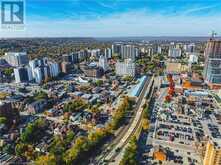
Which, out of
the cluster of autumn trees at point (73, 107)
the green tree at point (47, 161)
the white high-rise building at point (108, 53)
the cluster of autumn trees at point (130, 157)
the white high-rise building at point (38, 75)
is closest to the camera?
the green tree at point (47, 161)

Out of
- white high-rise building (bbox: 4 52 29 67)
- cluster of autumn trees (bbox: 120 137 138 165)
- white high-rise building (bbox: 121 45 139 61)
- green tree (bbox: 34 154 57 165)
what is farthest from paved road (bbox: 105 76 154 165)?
white high-rise building (bbox: 4 52 29 67)

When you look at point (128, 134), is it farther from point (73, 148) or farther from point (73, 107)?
point (73, 107)

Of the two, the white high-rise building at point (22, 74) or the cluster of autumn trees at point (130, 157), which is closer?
the cluster of autumn trees at point (130, 157)

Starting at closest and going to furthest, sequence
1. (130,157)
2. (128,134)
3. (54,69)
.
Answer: (130,157)
(128,134)
(54,69)

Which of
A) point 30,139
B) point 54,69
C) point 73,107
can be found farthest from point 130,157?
point 54,69

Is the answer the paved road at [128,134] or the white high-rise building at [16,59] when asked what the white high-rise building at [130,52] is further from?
the paved road at [128,134]

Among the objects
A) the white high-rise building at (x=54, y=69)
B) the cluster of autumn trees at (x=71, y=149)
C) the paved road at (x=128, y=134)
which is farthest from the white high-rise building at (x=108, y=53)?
the cluster of autumn trees at (x=71, y=149)

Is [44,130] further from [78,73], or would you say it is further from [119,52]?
[119,52]

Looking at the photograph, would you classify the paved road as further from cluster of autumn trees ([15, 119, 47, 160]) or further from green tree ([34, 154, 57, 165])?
cluster of autumn trees ([15, 119, 47, 160])

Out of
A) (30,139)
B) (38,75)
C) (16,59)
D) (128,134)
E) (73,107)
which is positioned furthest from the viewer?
(16,59)
